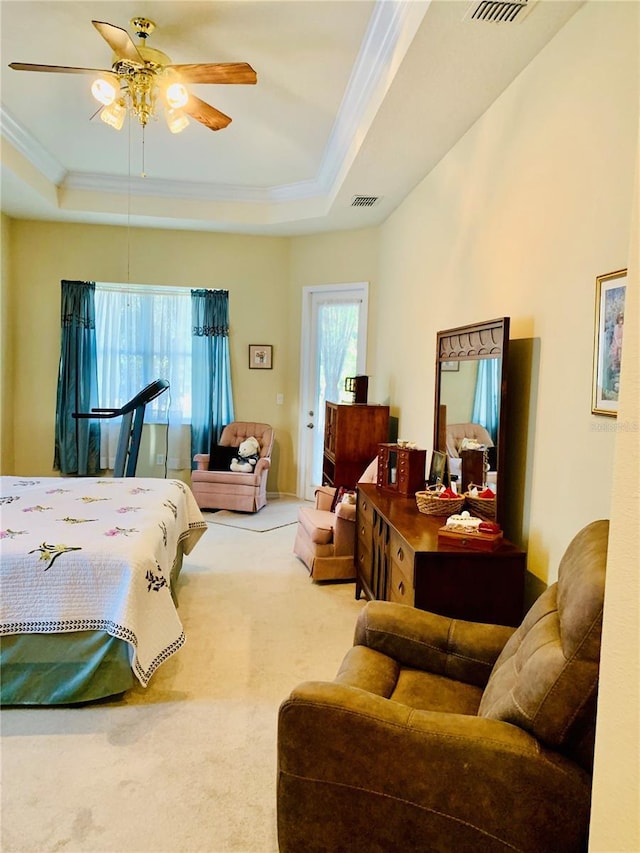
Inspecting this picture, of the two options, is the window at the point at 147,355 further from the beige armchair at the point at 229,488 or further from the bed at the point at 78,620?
the bed at the point at 78,620

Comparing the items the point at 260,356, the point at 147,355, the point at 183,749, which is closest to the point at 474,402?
the point at 183,749

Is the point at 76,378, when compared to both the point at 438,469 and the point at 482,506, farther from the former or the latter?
the point at 482,506

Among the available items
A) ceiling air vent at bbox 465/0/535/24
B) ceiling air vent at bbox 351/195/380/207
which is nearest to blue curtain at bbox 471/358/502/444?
ceiling air vent at bbox 465/0/535/24

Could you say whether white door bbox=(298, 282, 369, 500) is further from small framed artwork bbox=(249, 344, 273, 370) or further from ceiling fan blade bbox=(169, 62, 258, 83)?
ceiling fan blade bbox=(169, 62, 258, 83)

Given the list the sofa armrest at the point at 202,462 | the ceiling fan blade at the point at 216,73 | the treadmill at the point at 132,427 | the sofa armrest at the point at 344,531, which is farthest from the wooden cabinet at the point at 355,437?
the ceiling fan blade at the point at 216,73

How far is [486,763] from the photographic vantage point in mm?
1189

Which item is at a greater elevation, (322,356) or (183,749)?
(322,356)

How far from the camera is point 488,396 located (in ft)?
8.43

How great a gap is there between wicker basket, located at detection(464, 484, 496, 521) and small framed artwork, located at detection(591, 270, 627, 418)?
77 cm

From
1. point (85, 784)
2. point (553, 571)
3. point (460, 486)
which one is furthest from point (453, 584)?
point (85, 784)

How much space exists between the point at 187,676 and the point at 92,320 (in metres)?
4.34

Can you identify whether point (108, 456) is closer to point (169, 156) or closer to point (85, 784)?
point (169, 156)

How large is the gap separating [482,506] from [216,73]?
2.46 metres

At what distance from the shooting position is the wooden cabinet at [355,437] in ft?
14.5
